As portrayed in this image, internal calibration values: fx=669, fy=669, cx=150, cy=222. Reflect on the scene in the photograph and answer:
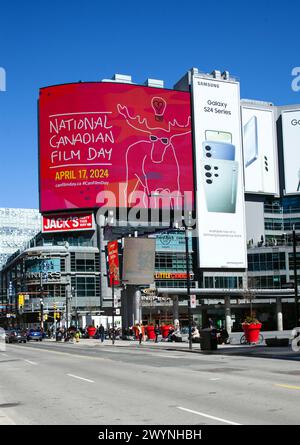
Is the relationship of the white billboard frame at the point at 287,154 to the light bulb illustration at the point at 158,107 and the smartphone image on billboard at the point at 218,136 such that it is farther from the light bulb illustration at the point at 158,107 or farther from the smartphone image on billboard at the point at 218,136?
the light bulb illustration at the point at 158,107

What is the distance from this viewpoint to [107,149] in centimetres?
9719

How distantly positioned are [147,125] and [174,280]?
33.2m

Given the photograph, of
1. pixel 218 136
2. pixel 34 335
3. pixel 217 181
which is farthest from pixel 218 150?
pixel 34 335

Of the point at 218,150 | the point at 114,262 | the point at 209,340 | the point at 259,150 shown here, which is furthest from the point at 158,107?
the point at 209,340

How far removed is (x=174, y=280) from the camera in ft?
403

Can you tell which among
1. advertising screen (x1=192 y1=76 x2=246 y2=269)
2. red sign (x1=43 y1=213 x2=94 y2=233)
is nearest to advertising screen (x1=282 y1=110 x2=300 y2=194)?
advertising screen (x1=192 y1=76 x2=246 y2=269)

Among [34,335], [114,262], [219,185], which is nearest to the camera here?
[114,262]

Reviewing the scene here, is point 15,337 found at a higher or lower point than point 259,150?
lower

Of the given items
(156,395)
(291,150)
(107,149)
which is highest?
(291,150)

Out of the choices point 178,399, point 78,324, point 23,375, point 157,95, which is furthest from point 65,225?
point 178,399

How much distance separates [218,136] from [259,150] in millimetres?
13210

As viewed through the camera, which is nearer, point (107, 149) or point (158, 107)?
point (107, 149)

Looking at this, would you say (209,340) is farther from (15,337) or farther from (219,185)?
(219,185)

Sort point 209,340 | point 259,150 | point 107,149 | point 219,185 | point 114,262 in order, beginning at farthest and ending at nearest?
point 259,150 < point 219,185 < point 107,149 < point 114,262 < point 209,340
